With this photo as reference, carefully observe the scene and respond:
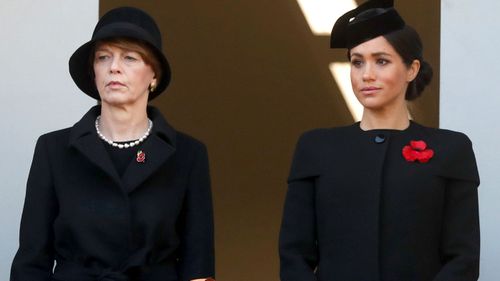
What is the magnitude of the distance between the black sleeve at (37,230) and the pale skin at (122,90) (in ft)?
0.90

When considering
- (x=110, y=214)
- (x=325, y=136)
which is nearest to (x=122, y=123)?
(x=110, y=214)

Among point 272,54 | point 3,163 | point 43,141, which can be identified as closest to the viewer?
point 43,141

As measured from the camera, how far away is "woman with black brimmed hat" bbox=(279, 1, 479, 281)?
4004mm

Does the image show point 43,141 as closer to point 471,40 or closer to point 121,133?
point 121,133

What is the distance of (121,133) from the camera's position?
13.9ft

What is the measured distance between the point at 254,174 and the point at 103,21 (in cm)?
251

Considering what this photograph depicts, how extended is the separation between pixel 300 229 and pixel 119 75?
79cm

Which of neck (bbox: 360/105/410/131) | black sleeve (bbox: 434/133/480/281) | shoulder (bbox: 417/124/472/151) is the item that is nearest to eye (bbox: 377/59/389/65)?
neck (bbox: 360/105/410/131)

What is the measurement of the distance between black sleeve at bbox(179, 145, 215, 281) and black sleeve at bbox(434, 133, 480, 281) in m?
0.81

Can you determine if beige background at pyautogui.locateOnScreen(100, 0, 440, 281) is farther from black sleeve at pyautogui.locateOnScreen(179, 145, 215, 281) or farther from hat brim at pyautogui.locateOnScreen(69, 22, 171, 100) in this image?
black sleeve at pyautogui.locateOnScreen(179, 145, 215, 281)

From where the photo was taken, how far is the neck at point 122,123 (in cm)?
419

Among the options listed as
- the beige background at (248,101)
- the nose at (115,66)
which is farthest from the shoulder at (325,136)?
the beige background at (248,101)

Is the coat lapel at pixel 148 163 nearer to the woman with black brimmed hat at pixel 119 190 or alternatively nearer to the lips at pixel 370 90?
the woman with black brimmed hat at pixel 119 190

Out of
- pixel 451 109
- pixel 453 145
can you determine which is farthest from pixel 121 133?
pixel 451 109
